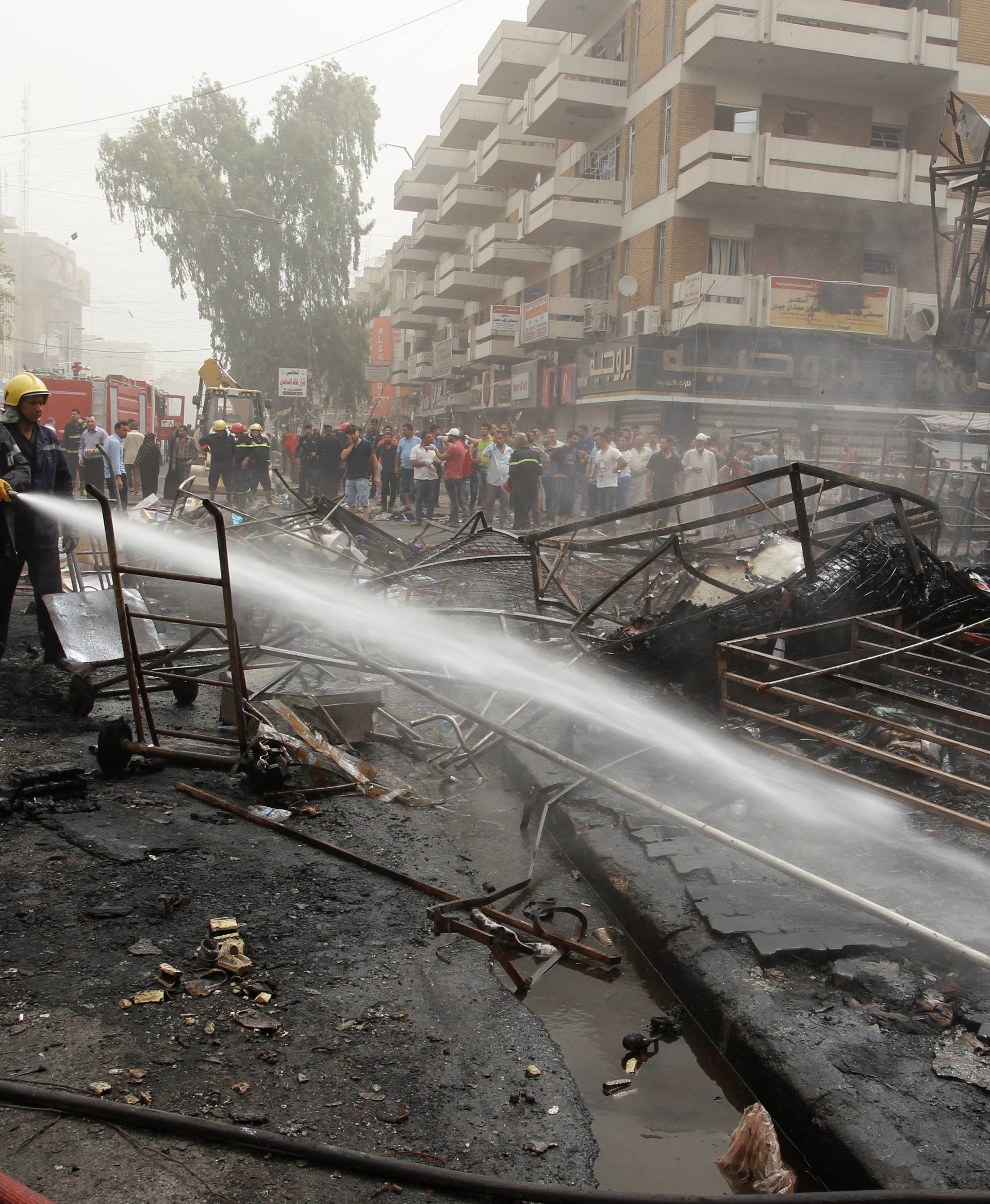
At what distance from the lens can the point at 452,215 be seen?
42094 mm

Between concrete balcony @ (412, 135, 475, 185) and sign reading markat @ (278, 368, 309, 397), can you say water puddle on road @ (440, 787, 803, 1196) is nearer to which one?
sign reading markat @ (278, 368, 309, 397)

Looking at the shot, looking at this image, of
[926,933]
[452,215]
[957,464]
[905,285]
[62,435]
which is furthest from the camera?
[452,215]

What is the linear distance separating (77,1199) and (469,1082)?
95 centimetres

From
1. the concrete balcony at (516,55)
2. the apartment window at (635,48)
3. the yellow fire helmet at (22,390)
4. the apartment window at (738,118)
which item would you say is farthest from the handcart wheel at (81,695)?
the concrete balcony at (516,55)

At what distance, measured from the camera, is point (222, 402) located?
2767 centimetres

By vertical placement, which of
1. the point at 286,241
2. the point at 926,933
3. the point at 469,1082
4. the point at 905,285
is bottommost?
the point at 469,1082

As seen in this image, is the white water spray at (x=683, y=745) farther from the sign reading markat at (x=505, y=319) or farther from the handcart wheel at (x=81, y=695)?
the sign reading markat at (x=505, y=319)

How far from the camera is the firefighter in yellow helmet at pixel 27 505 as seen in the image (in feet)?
20.0

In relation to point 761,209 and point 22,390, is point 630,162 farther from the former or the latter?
point 22,390

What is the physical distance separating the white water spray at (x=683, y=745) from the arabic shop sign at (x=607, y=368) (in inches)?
688

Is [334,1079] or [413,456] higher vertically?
[413,456]

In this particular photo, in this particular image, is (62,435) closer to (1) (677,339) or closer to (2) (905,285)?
(1) (677,339)

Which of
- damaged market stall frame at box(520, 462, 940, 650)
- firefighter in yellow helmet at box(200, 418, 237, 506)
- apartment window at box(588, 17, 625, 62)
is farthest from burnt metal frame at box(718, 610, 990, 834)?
apartment window at box(588, 17, 625, 62)

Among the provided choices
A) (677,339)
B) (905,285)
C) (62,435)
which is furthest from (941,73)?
(62,435)
